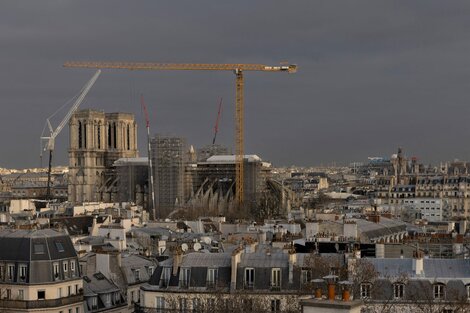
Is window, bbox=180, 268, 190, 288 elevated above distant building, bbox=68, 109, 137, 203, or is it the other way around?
distant building, bbox=68, 109, 137, 203

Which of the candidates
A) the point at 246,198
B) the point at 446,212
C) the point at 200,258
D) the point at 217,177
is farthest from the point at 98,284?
the point at 217,177

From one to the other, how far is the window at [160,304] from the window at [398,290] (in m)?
9.64

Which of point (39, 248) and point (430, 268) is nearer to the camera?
point (430, 268)

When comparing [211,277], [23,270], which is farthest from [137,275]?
[211,277]

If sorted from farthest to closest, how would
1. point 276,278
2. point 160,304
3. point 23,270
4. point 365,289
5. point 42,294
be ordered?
point 23,270 < point 42,294 < point 160,304 < point 276,278 < point 365,289

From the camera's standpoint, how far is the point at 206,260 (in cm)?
3953

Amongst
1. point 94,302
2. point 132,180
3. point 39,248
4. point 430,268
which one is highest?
point 132,180

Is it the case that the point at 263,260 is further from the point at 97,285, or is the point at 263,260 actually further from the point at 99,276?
the point at 99,276

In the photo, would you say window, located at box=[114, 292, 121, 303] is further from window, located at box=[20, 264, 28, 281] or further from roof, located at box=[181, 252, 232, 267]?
roof, located at box=[181, 252, 232, 267]

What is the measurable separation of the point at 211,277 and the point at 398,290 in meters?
7.78

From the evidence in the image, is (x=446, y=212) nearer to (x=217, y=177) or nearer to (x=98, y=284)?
(x=217, y=177)

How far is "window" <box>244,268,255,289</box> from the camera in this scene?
38375 millimetres

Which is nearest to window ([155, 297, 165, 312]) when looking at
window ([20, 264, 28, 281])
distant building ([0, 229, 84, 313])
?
distant building ([0, 229, 84, 313])

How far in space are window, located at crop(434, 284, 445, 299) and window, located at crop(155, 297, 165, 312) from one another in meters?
11.0
